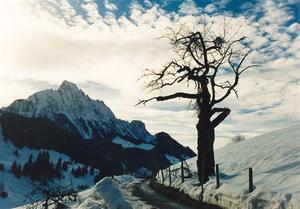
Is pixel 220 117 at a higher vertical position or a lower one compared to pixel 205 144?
higher

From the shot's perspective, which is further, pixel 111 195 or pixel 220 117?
pixel 220 117

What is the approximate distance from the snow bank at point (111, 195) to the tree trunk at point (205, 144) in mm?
12594

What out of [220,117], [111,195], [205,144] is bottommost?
[111,195]

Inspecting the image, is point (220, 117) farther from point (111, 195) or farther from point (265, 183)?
point (111, 195)

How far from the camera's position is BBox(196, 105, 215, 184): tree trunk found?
2856 centimetres

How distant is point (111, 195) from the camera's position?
16062 millimetres

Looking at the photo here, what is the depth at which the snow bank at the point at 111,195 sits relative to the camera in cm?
1541

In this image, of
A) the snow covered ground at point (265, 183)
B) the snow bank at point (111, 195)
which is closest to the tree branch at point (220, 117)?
the snow covered ground at point (265, 183)

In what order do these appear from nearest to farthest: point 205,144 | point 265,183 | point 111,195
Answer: point 111,195 < point 265,183 < point 205,144

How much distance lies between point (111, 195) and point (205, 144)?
13.8 meters

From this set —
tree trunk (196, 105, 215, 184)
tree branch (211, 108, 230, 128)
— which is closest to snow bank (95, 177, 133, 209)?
tree trunk (196, 105, 215, 184)

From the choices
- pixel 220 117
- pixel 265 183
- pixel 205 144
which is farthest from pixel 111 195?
pixel 220 117

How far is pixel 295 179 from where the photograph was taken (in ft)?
61.0

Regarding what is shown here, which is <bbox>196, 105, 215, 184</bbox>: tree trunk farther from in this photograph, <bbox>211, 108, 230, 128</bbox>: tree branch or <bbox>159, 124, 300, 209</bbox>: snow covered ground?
<bbox>159, 124, 300, 209</bbox>: snow covered ground
